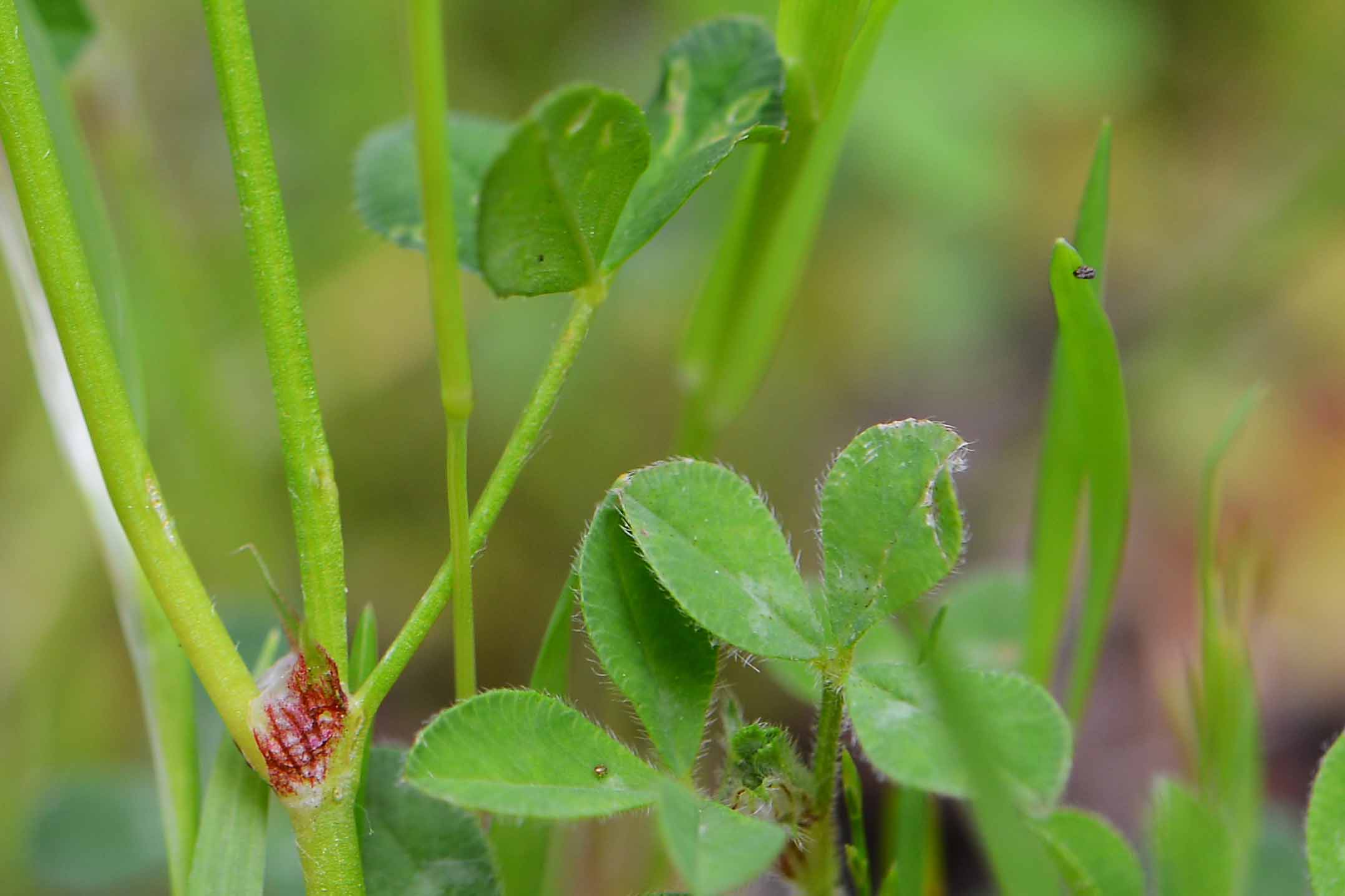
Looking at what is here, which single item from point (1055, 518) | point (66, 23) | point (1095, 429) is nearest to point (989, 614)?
point (1055, 518)

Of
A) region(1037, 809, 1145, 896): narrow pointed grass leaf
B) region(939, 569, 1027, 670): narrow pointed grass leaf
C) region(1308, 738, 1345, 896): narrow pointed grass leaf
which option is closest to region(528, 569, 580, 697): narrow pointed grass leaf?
region(1037, 809, 1145, 896): narrow pointed grass leaf

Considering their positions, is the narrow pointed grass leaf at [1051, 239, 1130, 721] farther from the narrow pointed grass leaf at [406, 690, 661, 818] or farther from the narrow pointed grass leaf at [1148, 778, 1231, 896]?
the narrow pointed grass leaf at [406, 690, 661, 818]

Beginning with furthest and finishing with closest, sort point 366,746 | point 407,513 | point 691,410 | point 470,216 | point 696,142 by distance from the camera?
point 407,513 → point 691,410 → point 470,216 → point 696,142 → point 366,746

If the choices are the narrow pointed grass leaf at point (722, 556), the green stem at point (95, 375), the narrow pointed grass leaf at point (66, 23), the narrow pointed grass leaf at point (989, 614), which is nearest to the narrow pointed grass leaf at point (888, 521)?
the narrow pointed grass leaf at point (722, 556)

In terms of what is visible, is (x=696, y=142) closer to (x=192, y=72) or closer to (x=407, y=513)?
(x=407, y=513)

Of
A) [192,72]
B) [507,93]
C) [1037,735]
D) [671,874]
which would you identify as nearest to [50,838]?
[671,874]

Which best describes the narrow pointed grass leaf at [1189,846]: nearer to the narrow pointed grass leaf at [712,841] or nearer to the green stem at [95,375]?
the narrow pointed grass leaf at [712,841]
